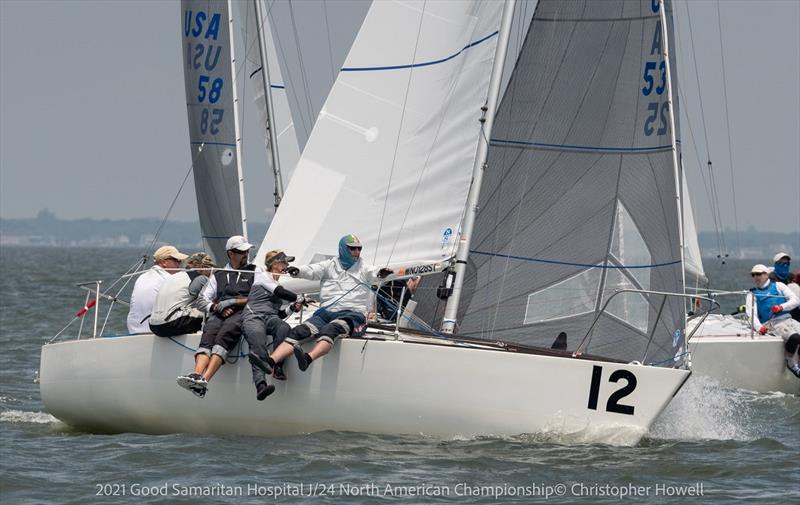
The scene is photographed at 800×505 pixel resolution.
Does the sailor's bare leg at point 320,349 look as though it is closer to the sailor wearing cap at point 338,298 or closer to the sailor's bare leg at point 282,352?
the sailor wearing cap at point 338,298

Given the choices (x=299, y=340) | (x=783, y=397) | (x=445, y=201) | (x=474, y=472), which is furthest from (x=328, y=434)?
(x=783, y=397)

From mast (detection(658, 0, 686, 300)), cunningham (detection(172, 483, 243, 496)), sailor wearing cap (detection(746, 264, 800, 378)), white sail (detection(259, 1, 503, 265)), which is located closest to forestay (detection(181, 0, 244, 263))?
white sail (detection(259, 1, 503, 265))

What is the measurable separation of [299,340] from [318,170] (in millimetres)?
1763

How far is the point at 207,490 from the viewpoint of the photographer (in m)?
8.70

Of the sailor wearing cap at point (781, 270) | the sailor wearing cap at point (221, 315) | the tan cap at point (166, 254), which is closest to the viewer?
the sailor wearing cap at point (221, 315)

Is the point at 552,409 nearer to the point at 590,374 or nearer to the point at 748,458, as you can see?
the point at 590,374

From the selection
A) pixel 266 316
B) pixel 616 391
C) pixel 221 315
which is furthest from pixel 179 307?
pixel 616 391

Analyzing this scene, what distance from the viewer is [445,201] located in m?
11.1

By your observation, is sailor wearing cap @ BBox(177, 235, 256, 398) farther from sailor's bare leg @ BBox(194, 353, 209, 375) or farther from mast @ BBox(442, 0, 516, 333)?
mast @ BBox(442, 0, 516, 333)

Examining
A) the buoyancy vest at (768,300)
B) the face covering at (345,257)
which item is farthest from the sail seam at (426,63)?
the buoyancy vest at (768,300)

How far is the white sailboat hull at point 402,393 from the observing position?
9859 millimetres

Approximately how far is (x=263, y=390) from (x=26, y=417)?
2844 mm

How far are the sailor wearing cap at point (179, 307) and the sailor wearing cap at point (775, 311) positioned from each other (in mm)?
6908

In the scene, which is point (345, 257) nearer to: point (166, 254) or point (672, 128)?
point (166, 254)
